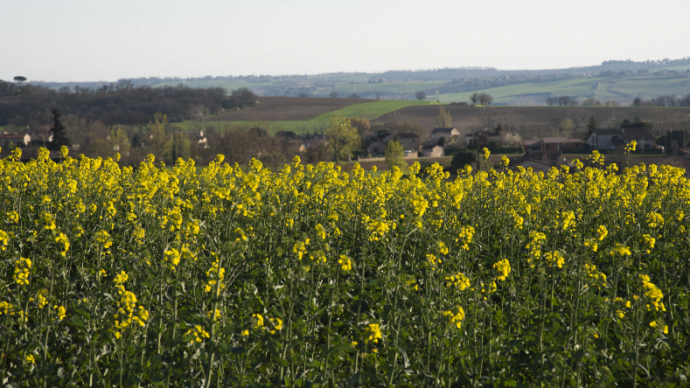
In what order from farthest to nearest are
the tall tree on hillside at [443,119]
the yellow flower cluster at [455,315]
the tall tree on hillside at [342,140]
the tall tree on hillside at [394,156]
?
1. the tall tree on hillside at [443,119]
2. the tall tree on hillside at [342,140]
3. the tall tree on hillside at [394,156]
4. the yellow flower cluster at [455,315]

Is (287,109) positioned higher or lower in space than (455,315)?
higher

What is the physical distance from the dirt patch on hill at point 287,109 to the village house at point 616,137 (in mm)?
81752

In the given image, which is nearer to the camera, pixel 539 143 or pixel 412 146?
pixel 539 143

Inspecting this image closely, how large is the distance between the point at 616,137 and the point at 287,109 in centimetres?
9875

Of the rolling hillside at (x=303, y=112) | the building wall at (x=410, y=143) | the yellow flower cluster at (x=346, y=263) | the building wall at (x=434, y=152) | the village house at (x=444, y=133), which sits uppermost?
the rolling hillside at (x=303, y=112)

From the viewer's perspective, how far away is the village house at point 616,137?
88062 mm

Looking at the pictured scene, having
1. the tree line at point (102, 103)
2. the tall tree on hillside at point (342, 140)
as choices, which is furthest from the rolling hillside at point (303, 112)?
the tall tree on hillside at point (342, 140)

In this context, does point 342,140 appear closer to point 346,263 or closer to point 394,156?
point 394,156

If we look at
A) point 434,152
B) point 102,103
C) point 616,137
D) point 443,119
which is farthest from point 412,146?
point 102,103

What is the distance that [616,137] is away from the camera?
90812mm

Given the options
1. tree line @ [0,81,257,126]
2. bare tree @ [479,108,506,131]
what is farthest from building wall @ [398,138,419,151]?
tree line @ [0,81,257,126]

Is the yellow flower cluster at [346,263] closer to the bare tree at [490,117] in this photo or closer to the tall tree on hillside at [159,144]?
the tall tree on hillside at [159,144]

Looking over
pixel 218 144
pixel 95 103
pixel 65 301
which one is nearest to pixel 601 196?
pixel 65 301

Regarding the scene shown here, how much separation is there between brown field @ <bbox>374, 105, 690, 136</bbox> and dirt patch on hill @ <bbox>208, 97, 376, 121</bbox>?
74.3 ft
